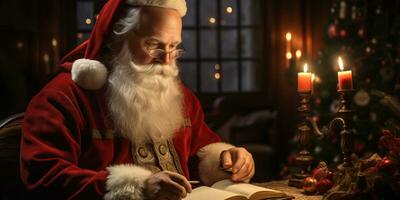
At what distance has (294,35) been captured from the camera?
22.1 feet

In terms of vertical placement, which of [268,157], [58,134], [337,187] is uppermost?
[58,134]

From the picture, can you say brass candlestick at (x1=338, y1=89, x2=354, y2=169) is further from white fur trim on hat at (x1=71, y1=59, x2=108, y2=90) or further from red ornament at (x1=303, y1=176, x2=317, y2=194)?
white fur trim on hat at (x1=71, y1=59, x2=108, y2=90)

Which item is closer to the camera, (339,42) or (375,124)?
(375,124)

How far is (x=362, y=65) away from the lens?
15.9 ft

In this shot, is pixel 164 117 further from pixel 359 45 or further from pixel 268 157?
pixel 268 157

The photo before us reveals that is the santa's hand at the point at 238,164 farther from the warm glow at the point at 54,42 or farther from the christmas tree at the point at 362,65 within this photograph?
the warm glow at the point at 54,42

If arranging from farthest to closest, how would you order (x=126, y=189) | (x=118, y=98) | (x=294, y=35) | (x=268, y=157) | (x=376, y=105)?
1. (x=294, y=35)
2. (x=268, y=157)
3. (x=376, y=105)
4. (x=118, y=98)
5. (x=126, y=189)

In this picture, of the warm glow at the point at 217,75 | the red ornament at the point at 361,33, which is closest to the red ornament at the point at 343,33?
the red ornament at the point at 361,33

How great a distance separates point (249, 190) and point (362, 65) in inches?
128

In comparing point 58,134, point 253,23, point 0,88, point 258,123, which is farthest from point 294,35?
point 58,134

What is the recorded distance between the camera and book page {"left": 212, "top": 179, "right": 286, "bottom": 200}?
1.86 metres

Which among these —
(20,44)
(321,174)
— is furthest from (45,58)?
(321,174)

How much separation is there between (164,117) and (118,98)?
0.20 meters

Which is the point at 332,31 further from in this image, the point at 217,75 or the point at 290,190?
the point at 290,190
